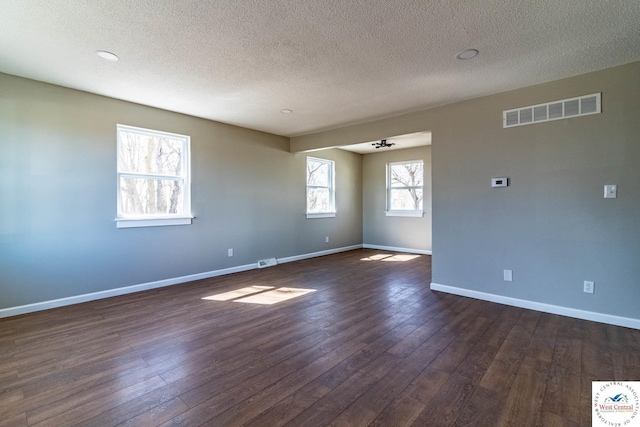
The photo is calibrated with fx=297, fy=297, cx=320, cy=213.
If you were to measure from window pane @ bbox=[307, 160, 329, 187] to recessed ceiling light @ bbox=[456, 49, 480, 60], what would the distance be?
13.9 feet

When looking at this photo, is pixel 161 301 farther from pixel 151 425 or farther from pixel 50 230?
pixel 151 425

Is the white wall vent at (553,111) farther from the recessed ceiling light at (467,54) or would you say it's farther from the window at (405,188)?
the window at (405,188)

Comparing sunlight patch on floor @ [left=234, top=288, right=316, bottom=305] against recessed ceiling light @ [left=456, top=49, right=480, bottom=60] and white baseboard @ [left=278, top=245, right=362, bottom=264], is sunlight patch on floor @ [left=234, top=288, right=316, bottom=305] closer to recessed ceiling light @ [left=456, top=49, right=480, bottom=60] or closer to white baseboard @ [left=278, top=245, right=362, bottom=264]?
white baseboard @ [left=278, top=245, right=362, bottom=264]

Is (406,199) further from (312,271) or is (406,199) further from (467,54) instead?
(467,54)

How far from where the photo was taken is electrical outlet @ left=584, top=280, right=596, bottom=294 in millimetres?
2983

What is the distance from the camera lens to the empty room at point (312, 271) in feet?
6.25

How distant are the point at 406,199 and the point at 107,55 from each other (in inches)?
244

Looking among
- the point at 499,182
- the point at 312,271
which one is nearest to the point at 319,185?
the point at 312,271

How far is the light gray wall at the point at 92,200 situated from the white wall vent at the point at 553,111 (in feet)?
12.9

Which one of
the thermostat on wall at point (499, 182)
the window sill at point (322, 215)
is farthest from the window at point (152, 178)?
the thermostat on wall at point (499, 182)

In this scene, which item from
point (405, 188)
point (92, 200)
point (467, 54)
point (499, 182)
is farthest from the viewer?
point (405, 188)

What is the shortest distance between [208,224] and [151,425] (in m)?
3.48

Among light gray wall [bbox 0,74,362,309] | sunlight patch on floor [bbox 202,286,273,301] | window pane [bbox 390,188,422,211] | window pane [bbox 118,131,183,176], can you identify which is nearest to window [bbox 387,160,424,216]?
window pane [bbox 390,188,422,211]

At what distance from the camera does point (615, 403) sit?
1.74 metres
